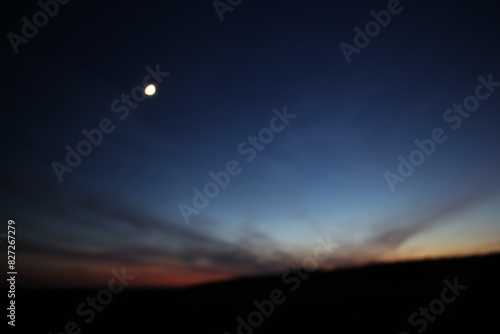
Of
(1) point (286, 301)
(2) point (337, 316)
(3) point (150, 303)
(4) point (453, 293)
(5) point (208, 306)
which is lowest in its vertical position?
(4) point (453, 293)

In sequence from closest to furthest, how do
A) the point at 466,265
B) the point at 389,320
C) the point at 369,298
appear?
the point at 389,320, the point at 369,298, the point at 466,265

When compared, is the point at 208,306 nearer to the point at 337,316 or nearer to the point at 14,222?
the point at 337,316

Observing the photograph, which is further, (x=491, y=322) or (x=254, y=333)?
(x=254, y=333)

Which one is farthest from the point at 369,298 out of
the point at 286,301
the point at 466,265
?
the point at 466,265

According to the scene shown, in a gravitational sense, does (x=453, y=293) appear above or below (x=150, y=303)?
below

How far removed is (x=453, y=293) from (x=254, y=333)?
1001cm

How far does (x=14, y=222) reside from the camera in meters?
12.6
